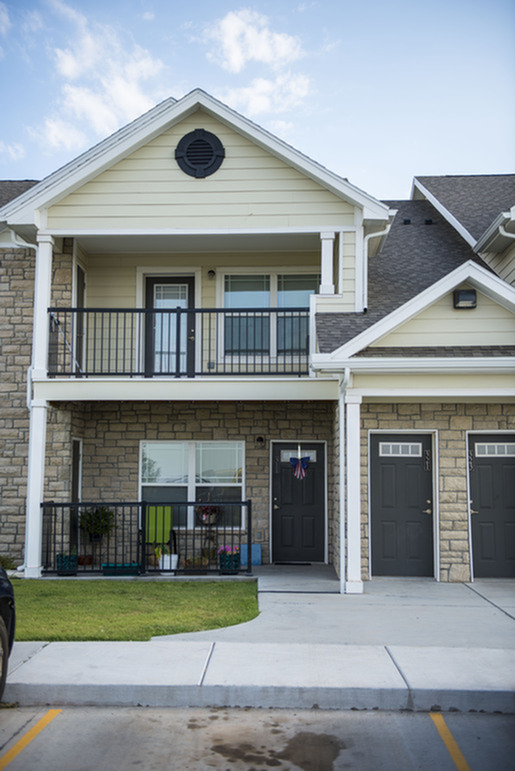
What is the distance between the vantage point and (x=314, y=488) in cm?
1267

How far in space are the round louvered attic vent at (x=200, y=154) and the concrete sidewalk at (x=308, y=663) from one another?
22.7 ft

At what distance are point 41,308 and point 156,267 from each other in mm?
2475

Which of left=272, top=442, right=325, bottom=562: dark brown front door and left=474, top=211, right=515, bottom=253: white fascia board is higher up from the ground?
left=474, top=211, right=515, bottom=253: white fascia board

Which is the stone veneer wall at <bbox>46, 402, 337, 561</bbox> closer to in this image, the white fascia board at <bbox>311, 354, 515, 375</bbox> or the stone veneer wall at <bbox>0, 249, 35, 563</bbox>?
the stone veneer wall at <bbox>0, 249, 35, 563</bbox>

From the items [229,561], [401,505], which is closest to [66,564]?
[229,561]

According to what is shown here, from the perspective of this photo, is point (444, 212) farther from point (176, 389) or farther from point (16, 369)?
point (16, 369)

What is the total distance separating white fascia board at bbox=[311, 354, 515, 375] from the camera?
961 centimetres

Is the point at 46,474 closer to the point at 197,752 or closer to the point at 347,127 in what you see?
the point at 197,752

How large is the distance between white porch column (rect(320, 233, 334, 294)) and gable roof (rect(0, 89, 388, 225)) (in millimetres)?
677

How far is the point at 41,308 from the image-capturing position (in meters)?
11.6

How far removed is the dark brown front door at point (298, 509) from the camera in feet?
41.1

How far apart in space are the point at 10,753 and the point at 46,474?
729 centimetres

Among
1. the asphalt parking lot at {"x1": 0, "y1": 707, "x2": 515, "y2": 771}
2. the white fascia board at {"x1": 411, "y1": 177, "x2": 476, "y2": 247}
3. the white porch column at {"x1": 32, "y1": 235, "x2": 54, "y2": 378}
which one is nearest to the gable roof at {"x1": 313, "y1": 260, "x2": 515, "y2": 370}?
the white fascia board at {"x1": 411, "y1": 177, "x2": 476, "y2": 247}

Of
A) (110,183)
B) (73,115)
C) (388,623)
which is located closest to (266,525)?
(388,623)
